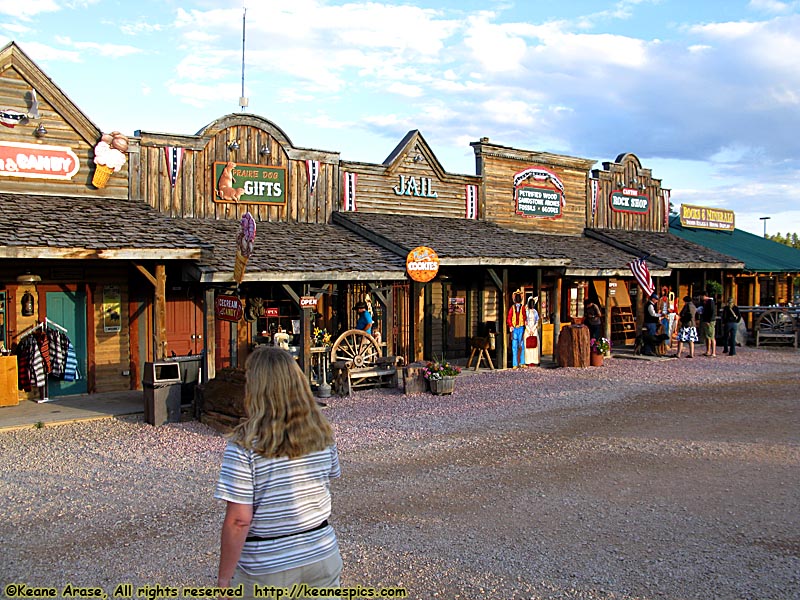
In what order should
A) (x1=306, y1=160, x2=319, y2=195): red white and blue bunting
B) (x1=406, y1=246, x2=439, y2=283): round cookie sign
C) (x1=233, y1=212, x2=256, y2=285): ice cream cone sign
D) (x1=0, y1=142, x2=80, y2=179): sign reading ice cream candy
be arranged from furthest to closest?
(x1=306, y1=160, x2=319, y2=195): red white and blue bunting
(x1=406, y1=246, x2=439, y2=283): round cookie sign
(x1=0, y1=142, x2=80, y2=179): sign reading ice cream candy
(x1=233, y1=212, x2=256, y2=285): ice cream cone sign

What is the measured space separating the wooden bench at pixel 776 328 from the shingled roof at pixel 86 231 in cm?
1716

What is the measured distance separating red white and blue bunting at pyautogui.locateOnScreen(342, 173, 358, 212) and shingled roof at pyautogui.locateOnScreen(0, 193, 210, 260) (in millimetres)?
4744

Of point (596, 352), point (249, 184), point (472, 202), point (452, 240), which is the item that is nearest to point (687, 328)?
point (596, 352)

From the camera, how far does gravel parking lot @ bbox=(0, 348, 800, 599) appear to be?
5.21 m

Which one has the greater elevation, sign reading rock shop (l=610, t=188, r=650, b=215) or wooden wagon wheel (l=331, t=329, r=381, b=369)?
sign reading rock shop (l=610, t=188, r=650, b=215)

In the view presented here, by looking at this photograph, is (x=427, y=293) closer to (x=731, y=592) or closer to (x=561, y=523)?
(x=561, y=523)

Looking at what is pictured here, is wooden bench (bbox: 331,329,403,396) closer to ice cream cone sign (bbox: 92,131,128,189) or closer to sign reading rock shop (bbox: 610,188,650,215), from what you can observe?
ice cream cone sign (bbox: 92,131,128,189)

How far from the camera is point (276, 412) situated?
2996 millimetres

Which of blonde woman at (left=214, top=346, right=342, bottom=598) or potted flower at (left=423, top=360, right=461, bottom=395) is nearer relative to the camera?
blonde woman at (left=214, top=346, right=342, bottom=598)

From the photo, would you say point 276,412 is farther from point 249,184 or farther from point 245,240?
point 249,184

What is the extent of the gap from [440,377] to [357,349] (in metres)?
1.82

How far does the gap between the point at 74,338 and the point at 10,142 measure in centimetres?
344

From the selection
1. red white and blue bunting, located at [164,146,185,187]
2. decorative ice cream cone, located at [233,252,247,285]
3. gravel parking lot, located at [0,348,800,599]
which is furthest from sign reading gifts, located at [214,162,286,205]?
gravel parking lot, located at [0,348,800,599]

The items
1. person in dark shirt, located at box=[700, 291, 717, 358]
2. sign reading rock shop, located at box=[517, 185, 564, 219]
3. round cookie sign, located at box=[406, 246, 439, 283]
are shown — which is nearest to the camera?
round cookie sign, located at box=[406, 246, 439, 283]
